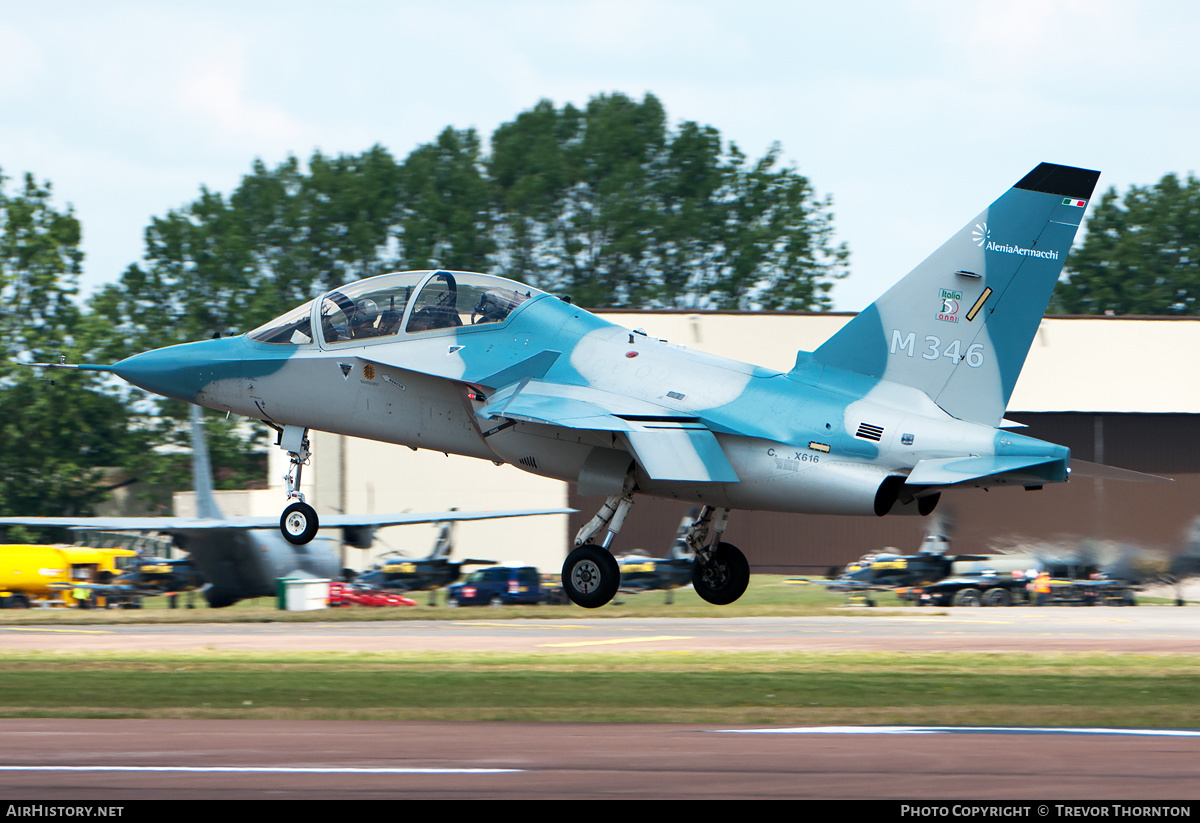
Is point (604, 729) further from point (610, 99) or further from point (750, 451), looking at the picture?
point (610, 99)

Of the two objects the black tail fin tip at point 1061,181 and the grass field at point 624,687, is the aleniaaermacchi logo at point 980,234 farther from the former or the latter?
the grass field at point 624,687

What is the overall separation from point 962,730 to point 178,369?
11.3 metres

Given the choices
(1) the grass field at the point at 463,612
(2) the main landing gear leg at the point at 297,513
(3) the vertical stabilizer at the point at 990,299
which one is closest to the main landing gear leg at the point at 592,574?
(2) the main landing gear leg at the point at 297,513

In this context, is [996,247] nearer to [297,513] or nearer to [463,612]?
[297,513]

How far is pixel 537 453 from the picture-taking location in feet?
61.6

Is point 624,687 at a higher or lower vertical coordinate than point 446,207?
lower

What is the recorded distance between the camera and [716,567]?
19250 millimetres

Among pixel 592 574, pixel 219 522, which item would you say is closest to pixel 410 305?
pixel 592 574

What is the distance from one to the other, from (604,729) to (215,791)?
20.9 feet

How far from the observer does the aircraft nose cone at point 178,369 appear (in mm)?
19734

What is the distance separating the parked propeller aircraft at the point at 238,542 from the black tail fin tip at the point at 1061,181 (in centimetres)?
2630

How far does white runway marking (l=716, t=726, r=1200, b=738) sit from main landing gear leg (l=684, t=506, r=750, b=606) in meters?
2.07

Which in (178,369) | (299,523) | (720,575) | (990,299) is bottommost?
(720,575)

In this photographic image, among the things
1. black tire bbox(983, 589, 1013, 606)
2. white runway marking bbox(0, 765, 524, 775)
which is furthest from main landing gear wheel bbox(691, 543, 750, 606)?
black tire bbox(983, 589, 1013, 606)
